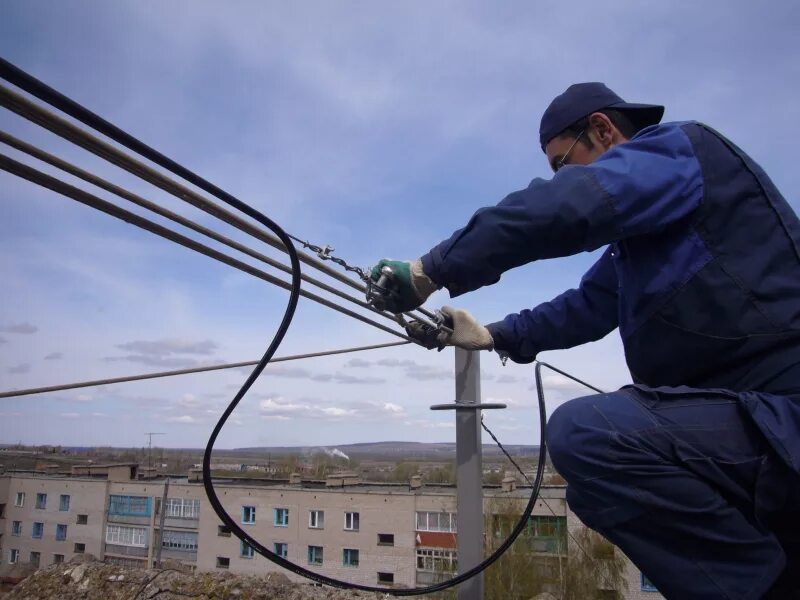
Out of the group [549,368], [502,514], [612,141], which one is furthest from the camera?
[502,514]

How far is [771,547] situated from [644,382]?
1.25 feet

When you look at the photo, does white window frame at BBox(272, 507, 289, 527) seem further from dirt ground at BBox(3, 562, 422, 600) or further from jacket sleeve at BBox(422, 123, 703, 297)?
jacket sleeve at BBox(422, 123, 703, 297)

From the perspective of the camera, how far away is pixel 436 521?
2088 cm

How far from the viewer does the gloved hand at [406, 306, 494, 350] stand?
80.4 inches

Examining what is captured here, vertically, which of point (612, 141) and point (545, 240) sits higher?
point (612, 141)

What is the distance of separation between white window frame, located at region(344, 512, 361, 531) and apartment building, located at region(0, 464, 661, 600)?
4 cm

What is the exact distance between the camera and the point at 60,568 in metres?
2.44

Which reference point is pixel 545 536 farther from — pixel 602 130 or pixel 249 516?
pixel 602 130

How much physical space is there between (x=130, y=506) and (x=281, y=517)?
7.21m

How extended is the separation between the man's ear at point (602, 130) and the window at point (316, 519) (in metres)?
23.0

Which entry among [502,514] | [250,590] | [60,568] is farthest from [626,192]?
[502,514]

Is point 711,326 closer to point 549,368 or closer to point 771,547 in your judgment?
point 771,547

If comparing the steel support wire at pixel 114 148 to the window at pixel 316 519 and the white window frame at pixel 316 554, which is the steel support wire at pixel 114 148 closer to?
the window at pixel 316 519

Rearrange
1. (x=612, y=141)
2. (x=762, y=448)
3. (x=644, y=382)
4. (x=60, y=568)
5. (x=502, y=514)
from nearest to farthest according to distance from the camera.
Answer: (x=762, y=448) → (x=644, y=382) → (x=612, y=141) → (x=60, y=568) → (x=502, y=514)
